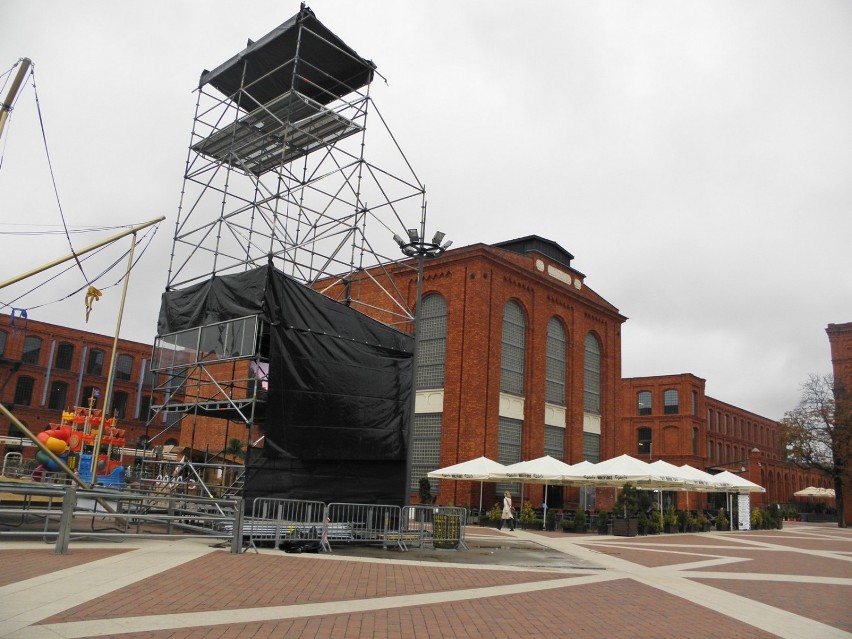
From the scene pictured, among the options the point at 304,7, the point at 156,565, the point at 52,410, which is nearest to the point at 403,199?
the point at 304,7

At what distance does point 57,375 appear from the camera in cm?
5534

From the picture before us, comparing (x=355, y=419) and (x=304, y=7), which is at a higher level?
(x=304, y=7)

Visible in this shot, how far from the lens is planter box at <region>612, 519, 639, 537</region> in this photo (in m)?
24.3

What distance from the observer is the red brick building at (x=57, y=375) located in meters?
52.4

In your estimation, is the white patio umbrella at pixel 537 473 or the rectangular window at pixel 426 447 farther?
the rectangular window at pixel 426 447

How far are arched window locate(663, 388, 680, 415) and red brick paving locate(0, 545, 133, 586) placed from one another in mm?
55327

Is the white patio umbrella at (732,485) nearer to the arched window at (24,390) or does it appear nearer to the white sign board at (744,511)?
the white sign board at (744,511)

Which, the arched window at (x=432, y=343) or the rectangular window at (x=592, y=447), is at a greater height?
the arched window at (x=432, y=343)

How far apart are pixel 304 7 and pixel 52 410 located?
47049 mm

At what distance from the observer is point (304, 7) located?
18172 millimetres

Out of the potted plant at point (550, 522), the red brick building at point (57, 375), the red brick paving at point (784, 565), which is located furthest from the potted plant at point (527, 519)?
the red brick building at point (57, 375)

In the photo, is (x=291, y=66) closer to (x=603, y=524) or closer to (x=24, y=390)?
(x=603, y=524)

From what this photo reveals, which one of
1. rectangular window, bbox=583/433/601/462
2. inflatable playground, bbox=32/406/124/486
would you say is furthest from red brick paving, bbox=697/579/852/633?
rectangular window, bbox=583/433/601/462

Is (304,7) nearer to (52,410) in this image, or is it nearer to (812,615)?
(812,615)
